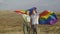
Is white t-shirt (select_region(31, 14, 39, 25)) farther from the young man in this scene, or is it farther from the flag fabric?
the flag fabric

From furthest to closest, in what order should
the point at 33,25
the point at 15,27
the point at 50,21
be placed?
the point at 15,27 → the point at 50,21 → the point at 33,25

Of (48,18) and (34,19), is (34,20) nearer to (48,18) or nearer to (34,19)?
(34,19)

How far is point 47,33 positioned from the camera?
5.78 meters

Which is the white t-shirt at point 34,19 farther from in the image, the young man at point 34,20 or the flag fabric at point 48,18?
the flag fabric at point 48,18

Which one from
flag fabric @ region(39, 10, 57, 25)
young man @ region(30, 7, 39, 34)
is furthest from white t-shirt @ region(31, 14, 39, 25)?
flag fabric @ region(39, 10, 57, 25)

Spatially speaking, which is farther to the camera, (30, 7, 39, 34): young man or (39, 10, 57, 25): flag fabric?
(39, 10, 57, 25): flag fabric

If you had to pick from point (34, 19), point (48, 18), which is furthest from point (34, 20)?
point (48, 18)

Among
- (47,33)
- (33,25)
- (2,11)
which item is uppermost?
(2,11)

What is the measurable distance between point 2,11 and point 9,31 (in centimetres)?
394

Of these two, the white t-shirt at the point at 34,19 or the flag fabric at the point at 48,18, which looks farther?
the flag fabric at the point at 48,18

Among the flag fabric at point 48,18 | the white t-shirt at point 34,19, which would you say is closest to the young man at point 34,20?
the white t-shirt at point 34,19

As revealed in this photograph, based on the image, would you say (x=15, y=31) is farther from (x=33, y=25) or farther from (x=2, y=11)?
(x=2, y=11)

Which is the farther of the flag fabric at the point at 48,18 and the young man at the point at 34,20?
the flag fabric at the point at 48,18

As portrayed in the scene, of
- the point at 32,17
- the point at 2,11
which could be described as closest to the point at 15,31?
the point at 32,17
